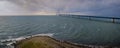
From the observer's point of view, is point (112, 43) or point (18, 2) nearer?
point (18, 2)

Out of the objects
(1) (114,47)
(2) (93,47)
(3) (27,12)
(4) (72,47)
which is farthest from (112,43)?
(3) (27,12)

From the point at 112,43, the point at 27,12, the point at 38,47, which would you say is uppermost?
the point at 27,12

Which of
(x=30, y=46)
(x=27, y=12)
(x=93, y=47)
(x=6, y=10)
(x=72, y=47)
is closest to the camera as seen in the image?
(x=30, y=46)

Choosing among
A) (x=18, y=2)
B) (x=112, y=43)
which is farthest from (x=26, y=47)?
(x=112, y=43)

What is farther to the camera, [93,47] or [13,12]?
[13,12]

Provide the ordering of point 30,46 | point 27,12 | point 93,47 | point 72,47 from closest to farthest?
point 30,46, point 72,47, point 93,47, point 27,12

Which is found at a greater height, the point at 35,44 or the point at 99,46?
the point at 35,44

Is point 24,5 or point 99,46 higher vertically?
point 24,5

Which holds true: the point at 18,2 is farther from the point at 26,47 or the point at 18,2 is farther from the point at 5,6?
the point at 26,47

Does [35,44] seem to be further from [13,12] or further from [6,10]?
[13,12]

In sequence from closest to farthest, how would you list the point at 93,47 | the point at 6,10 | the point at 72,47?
the point at 72,47 → the point at 93,47 → the point at 6,10
